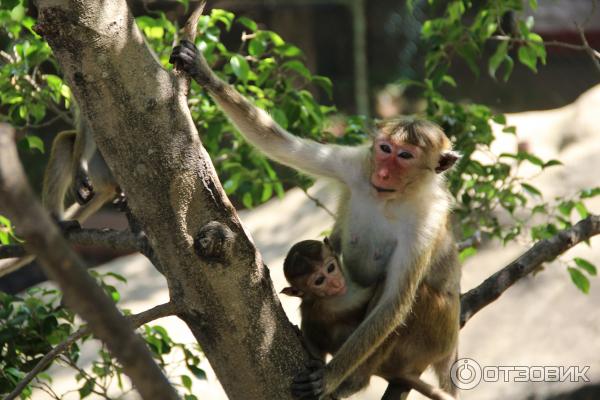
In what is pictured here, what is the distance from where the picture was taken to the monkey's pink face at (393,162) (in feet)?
13.7

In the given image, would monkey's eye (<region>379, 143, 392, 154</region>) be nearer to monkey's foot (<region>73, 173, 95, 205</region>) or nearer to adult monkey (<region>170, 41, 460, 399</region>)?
adult monkey (<region>170, 41, 460, 399</region>)

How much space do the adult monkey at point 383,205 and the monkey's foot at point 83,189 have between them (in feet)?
5.57

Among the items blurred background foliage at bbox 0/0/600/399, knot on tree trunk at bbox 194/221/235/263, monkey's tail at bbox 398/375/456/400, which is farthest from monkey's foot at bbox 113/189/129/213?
knot on tree trunk at bbox 194/221/235/263

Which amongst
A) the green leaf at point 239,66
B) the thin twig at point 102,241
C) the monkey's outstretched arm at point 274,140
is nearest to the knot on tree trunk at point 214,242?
the thin twig at point 102,241

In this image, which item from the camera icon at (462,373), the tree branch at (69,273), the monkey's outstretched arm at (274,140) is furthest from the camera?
the camera icon at (462,373)

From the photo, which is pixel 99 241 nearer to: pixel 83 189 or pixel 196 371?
pixel 196 371

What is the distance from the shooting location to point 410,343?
441 cm

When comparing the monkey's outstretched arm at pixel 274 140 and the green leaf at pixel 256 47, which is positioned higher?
the green leaf at pixel 256 47

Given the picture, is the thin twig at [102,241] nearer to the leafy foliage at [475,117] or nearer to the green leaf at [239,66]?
the green leaf at [239,66]

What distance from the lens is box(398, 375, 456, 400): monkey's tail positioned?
4.34 meters

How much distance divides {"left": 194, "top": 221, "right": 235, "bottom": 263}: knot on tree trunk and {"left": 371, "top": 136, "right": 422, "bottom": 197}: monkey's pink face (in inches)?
48.3

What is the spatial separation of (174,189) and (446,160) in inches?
67.9

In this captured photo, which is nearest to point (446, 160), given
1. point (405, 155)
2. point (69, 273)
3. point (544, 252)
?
point (405, 155)

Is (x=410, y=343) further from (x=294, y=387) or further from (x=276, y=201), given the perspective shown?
(x=276, y=201)
